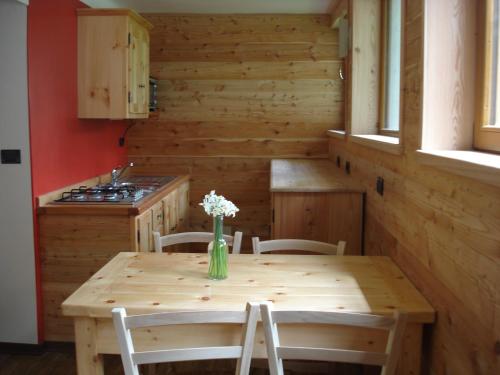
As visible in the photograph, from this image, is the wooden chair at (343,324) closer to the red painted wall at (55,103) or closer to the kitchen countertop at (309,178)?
the kitchen countertop at (309,178)

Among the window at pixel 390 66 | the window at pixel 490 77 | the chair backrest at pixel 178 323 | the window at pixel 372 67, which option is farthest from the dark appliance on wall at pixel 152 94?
the chair backrest at pixel 178 323

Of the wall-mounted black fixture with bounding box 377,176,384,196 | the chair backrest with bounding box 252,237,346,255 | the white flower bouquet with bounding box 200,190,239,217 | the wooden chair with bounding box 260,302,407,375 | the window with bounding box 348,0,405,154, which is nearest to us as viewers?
the wooden chair with bounding box 260,302,407,375

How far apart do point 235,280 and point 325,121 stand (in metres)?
3.54

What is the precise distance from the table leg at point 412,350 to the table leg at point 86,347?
102 cm

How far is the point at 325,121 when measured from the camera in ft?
17.8

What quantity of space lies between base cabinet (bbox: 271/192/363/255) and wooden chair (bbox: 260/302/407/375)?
169cm

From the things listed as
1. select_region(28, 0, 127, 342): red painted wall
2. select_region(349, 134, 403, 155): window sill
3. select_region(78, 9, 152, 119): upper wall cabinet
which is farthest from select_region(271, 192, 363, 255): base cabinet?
select_region(78, 9, 152, 119): upper wall cabinet

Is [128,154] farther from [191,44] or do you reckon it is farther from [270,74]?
[270,74]

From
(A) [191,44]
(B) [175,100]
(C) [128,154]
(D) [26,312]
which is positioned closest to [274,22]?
(A) [191,44]

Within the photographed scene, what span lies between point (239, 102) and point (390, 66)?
183cm

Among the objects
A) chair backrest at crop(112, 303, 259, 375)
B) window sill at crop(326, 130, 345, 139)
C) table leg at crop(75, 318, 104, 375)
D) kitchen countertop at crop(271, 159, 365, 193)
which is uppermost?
window sill at crop(326, 130, 345, 139)

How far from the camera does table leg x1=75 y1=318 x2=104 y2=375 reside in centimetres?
184

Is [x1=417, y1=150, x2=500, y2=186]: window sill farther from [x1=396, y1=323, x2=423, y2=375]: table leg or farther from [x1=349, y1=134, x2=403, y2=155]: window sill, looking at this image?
[x1=396, y1=323, x2=423, y2=375]: table leg

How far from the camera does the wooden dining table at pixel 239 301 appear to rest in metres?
1.81
